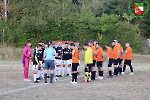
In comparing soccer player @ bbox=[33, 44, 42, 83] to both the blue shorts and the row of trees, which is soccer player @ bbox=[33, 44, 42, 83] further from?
the row of trees

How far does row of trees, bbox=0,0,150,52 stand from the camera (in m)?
47.4

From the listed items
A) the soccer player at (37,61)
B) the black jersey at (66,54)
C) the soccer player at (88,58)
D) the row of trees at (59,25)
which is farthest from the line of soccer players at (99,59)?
the row of trees at (59,25)

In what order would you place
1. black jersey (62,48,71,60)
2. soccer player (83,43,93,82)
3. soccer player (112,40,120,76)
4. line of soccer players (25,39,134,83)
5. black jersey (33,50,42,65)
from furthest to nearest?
black jersey (62,48,71,60), soccer player (112,40,120,76), black jersey (33,50,42,65), line of soccer players (25,39,134,83), soccer player (83,43,93,82)

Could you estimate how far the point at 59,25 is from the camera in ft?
159

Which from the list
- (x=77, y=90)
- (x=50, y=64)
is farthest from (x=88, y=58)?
(x=77, y=90)

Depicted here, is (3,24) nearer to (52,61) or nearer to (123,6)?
(123,6)

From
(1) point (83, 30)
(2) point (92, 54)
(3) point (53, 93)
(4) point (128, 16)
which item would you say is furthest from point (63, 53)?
(4) point (128, 16)

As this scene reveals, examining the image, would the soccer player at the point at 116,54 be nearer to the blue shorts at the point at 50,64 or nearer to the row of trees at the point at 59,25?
the blue shorts at the point at 50,64

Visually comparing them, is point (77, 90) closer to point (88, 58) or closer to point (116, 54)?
point (88, 58)

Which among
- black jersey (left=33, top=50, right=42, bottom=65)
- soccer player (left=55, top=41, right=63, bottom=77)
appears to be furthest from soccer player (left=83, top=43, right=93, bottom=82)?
soccer player (left=55, top=41, right=63, bottom=77)

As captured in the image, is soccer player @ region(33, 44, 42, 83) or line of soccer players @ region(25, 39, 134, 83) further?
soccer player @ region(33, 44, 42, 83)

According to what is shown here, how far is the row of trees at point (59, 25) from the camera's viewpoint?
47.4m

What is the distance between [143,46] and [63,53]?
26404mm

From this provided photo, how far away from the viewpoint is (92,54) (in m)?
20.3
